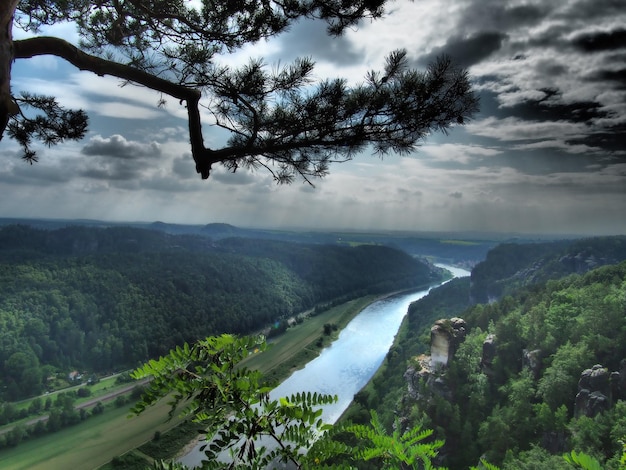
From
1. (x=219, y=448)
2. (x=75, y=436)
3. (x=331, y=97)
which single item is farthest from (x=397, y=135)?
(x=75, y=436)

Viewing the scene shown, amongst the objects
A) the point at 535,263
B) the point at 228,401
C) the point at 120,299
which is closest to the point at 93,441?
the point at 120,299

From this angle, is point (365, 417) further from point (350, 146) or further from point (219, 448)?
point (219, 448)

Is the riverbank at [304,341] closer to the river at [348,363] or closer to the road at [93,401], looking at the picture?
the river at [348,363]

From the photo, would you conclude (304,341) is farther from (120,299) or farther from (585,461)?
(585,461)

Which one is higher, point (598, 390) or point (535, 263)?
point (535, 263)

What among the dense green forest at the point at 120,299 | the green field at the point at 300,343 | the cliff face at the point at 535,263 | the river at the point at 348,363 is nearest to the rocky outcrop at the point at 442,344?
the river at the point at 348,363

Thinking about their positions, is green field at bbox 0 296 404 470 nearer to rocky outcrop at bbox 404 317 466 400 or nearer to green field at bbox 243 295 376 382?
green field at bbox 243 295 376 382
